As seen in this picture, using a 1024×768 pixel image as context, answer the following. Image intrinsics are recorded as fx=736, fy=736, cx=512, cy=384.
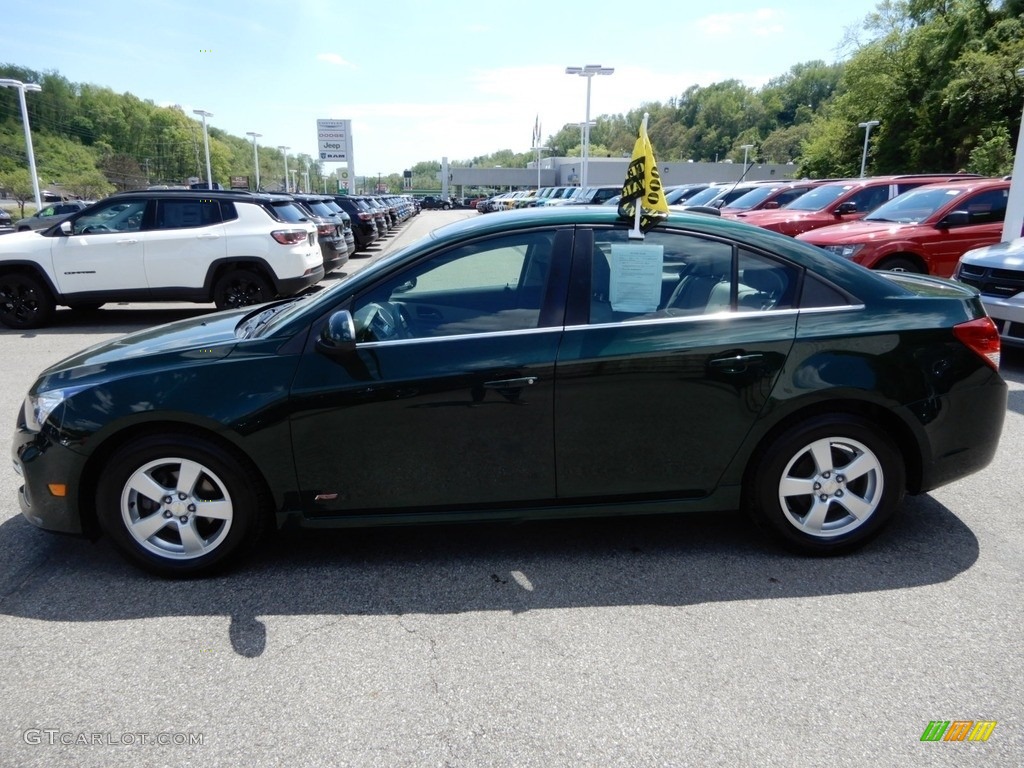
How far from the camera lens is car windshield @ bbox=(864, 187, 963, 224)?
10219mm

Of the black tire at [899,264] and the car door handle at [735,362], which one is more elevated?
the car door handle at [735,362]

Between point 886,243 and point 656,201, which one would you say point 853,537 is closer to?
point 656,201

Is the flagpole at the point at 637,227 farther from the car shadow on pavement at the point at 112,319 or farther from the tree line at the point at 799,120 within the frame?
the tree line at the point at 799,120

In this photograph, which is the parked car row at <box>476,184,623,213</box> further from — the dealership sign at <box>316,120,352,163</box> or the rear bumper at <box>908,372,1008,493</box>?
the dealership sign at <box>316,120,352,163</box>

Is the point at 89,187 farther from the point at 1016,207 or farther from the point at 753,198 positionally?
the point at 1016,207

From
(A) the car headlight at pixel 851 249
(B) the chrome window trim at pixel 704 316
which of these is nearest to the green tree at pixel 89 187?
(A) the car headlight at pixel 851 249

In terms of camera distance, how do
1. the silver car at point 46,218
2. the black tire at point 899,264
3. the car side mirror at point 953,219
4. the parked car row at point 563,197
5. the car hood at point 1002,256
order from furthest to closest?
the parked car row at point 563,197, the silver car at point 46,218, the car side mirror at point 953,219, the black tire at point 899,264, the car hood at point 1002,256

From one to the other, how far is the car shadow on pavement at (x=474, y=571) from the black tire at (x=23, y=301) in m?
7.43

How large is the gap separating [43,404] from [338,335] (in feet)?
4.79

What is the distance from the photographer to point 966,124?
35.4 m

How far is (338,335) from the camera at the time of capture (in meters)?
3.17

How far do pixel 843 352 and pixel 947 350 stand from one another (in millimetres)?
550

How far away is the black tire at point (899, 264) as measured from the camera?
9.71 m

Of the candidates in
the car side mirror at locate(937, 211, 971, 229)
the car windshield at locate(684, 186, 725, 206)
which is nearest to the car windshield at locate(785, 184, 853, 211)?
the car side mirror at locate(937, 211, 971, 229)
